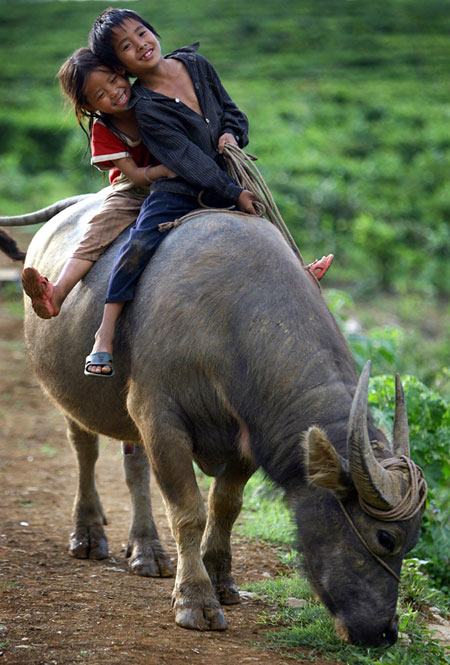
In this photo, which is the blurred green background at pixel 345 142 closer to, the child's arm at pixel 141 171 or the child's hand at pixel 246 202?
the child's arm at pixel 141 171

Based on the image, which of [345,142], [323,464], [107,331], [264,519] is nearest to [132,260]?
[107,331]

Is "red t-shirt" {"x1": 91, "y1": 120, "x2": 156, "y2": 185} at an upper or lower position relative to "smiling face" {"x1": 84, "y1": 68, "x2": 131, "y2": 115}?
lower

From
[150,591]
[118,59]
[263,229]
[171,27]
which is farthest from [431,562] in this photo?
[171,27]

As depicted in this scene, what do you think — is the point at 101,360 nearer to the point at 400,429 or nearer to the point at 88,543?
the point at 400,429

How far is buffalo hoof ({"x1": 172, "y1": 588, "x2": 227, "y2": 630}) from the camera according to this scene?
3271mm

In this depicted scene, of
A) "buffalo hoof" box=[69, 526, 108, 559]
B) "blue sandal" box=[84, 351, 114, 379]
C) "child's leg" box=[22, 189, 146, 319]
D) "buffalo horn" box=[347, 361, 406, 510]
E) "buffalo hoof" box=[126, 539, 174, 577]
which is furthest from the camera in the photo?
"buffalo hoof" box=[69, 526, 108, 559]

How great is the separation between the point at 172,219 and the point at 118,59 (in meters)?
0.67

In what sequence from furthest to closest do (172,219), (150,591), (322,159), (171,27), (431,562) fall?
(171,27), (322,159), (431,562), (150,591), (172,219)

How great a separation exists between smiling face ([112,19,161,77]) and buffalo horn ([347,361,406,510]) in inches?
61.9

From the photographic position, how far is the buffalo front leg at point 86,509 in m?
4.39

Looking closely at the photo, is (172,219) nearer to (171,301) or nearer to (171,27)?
(171,301)

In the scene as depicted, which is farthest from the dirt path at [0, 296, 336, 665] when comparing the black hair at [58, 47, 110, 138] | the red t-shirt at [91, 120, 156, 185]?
the black hair at [58, 47, 110, 138]

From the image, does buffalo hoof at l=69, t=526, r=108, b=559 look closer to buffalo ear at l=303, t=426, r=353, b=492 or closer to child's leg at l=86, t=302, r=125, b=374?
child's leg at l=86, t=302, r=125, b=374

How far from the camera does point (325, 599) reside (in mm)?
3064
